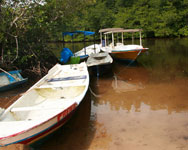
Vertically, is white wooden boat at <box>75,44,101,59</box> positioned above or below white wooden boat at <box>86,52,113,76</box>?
above

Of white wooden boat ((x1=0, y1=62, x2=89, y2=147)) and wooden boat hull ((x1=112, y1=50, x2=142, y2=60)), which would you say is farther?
wooden boat hull ((x1=112, y1=50, x2=142, y2=60))

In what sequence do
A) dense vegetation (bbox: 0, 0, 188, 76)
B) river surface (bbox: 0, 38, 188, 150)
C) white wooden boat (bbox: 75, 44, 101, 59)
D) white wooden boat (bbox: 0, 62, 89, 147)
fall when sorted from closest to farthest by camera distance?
white wooden boat (bbox: 0, 62, 89, 147), river surface (bbox: 0, 38, 188, 150), dense vegetation (bbox: 0, 0, 188, 76), white wooden boat (bbox: 75, 44, 101, 59)

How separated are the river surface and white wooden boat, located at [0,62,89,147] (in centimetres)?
61

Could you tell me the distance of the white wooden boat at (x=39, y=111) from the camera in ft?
10.7

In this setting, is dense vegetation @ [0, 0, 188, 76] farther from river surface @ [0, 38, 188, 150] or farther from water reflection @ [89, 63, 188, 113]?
water reflection @ [89, 63, 188, 113]

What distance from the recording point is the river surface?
416 cm

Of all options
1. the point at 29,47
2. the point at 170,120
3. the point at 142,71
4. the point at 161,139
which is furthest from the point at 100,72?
the point at 161,139

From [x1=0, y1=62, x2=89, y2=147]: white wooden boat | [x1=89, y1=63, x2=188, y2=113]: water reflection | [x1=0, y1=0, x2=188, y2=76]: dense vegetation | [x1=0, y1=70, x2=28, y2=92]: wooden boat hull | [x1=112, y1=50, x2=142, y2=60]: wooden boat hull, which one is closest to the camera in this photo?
[x1=0, y1=62, x2=89, y2=147]: white wooden boat

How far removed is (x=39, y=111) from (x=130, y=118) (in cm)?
237

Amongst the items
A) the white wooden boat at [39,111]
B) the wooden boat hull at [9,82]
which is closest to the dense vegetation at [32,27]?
the wooden boat hull at [9,82]

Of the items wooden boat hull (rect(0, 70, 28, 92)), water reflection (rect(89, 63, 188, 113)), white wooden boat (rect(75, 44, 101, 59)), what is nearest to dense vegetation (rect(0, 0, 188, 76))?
wooden boat hull (rect(0, 70, 28, 92))

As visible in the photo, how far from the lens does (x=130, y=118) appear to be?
5234 millimetres

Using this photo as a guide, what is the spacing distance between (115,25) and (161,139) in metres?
32.5

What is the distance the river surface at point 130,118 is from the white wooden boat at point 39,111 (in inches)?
24.1
